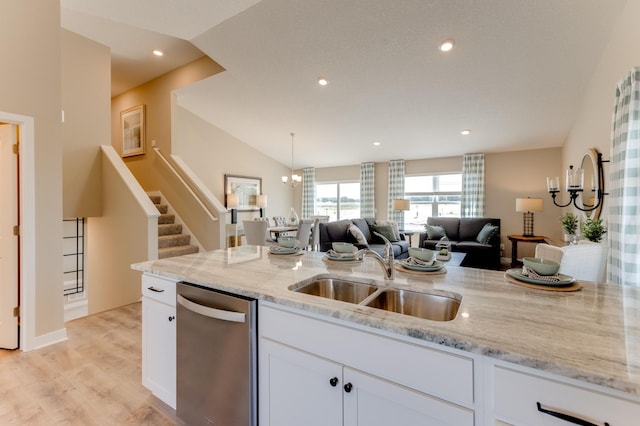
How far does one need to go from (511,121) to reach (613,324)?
493cm

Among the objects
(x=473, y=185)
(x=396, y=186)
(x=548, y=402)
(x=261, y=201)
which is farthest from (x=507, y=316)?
(x=261, y=201)

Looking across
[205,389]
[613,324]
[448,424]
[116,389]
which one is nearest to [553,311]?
[613,324]

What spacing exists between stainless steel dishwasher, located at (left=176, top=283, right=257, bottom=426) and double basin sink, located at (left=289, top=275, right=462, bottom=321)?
301mm

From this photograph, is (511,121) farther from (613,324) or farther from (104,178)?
(104,178)

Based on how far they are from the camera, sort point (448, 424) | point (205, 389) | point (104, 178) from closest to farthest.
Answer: point (448, 424)
point (205, 389)
point (104, 178)

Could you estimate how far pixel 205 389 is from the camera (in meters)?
1.44

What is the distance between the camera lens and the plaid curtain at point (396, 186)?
7.28m

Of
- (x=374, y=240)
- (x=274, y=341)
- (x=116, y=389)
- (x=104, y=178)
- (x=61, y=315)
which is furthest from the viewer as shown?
(x=374, y=240)

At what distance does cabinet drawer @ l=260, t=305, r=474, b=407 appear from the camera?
85 cm

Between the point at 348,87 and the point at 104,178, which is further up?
the point at 348,87

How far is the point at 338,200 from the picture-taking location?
848 centimetres

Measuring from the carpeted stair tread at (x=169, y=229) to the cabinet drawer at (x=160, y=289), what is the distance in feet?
10.6

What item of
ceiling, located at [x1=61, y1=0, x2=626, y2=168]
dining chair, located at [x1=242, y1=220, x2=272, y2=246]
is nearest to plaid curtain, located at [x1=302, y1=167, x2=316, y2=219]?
ceiling, located at [x1=61, y1=0, x2=626, y2=168]

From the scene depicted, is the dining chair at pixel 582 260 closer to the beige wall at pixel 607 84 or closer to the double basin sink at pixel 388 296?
the double basin sink at pixel 388 296
